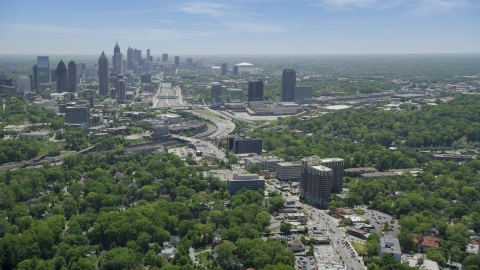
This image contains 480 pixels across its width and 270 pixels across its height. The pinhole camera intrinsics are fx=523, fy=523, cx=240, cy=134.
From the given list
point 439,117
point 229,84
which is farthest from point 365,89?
point 439,117

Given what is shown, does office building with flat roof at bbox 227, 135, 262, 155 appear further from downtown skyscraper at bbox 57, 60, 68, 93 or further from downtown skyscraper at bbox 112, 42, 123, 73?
downtown skyscraper at bbox 112, 42, 123, 73

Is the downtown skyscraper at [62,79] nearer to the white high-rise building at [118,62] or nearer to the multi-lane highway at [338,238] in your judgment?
the white high-rise building at [118,62]

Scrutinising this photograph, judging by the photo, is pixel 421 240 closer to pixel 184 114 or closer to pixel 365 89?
pixel 184 114

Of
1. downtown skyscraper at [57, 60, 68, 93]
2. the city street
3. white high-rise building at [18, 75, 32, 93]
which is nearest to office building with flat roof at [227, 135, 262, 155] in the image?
the city street

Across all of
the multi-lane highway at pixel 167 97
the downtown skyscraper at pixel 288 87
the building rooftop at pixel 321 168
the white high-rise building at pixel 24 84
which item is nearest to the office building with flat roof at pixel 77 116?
the multi-lane highway at pixel 167 97

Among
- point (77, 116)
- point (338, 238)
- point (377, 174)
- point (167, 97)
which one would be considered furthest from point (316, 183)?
point (167, 97)

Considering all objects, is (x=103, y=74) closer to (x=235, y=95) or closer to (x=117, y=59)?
(x=235, y=95)

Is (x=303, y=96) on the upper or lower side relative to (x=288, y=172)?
upper
